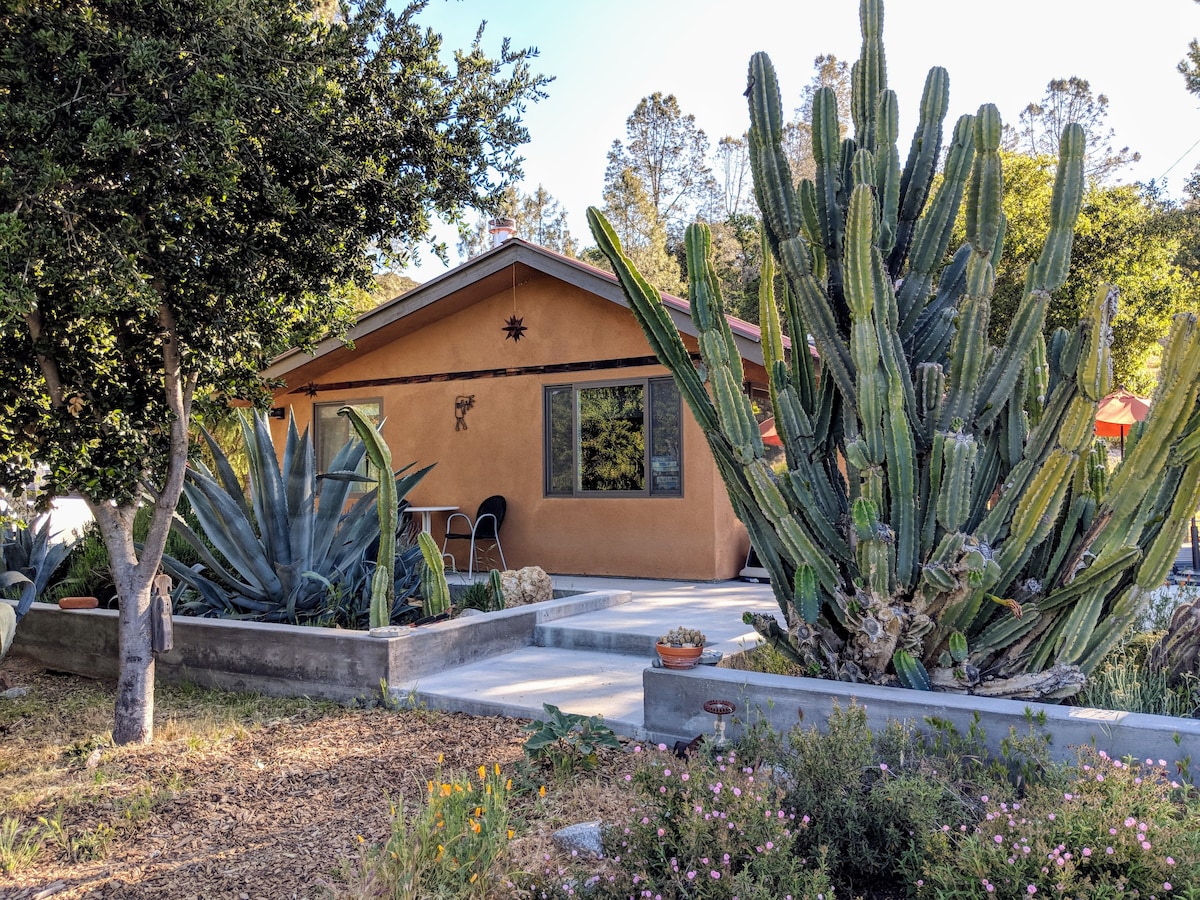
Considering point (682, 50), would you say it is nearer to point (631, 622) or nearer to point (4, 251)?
point (631, 622)

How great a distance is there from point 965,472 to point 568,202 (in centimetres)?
4166

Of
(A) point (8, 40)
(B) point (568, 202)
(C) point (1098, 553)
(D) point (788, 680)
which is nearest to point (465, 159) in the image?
(A) point (8, 40)

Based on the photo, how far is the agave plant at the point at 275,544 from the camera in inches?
241

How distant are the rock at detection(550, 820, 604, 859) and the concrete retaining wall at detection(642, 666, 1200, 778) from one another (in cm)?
82

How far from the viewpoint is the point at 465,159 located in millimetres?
4660

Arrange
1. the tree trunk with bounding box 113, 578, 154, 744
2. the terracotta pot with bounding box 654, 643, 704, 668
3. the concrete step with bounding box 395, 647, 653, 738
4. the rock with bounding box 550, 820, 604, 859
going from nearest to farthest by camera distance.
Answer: the rock with bounding box 550, 820, 604, 859 → the terracotta pot with bounding box 654, 643, 704, 668 → the tree trunk with bounding box 113, 578, 154, 744 → the concrete step with bounding box 395, 647, 653, 738

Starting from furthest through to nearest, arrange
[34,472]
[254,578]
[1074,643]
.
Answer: [254,578], [34,472], [1074,643]

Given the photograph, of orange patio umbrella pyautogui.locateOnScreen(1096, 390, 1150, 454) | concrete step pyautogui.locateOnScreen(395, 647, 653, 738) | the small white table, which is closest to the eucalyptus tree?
concrete step pyautogui.locateOnScreen(395, 647, 653, 738)

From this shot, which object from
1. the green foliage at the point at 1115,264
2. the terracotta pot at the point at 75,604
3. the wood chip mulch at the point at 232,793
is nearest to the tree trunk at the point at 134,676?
the wood chip mulch at the point at 232,793

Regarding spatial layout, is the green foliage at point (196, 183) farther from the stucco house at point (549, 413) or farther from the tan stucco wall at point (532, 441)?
the tan stucco wall at point (532, 441)

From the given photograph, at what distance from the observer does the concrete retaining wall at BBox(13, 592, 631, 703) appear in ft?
17.0

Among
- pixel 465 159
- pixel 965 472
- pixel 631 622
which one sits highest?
pixel 465 159

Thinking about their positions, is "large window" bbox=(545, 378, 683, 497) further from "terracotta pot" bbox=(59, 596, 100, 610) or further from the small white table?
"terracotta pot" bbox=(59, 596, 100, 610)

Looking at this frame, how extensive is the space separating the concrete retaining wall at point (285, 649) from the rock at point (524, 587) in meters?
0.39
